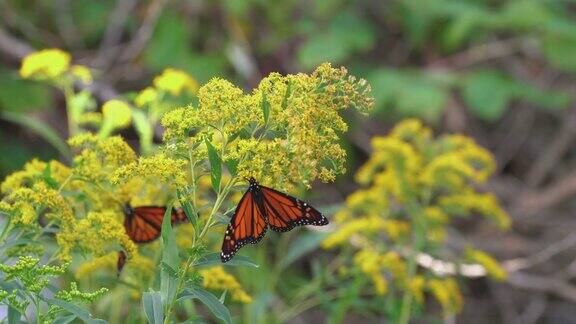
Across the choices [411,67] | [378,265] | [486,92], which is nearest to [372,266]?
[378,265]

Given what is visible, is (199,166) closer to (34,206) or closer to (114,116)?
(34,206)

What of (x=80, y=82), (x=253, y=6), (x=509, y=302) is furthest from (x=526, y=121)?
(x=80, y=82)

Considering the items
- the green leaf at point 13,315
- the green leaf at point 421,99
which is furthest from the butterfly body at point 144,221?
the green leaf at point 421,99

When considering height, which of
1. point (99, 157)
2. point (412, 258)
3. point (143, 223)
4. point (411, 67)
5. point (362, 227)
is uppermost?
point (411, 67)

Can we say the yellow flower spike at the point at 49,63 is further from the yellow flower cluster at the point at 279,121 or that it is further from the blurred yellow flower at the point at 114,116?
the yellow flower cluster at the point at 279,121

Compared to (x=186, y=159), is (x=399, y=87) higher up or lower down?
higher up

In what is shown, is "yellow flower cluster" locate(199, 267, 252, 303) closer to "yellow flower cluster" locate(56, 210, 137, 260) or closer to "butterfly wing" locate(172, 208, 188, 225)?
"butterfly wing" locate(172, 208, 188, 225)

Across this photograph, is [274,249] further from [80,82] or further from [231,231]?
[231,231]
